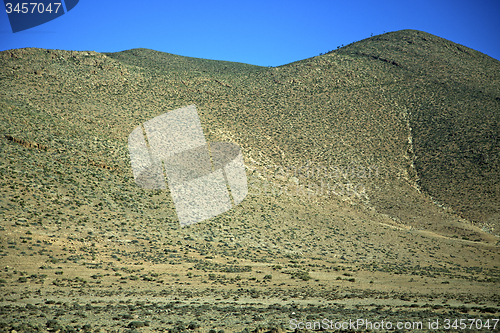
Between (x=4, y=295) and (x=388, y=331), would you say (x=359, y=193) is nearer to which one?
(x=388, y=331)

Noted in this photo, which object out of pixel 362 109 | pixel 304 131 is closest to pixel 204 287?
pixel 304 131

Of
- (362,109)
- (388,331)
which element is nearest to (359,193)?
(362,109)

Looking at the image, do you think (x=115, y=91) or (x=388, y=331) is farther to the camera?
(x=115, y=91)

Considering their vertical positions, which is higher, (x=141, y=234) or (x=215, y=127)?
(x=215, y=127)

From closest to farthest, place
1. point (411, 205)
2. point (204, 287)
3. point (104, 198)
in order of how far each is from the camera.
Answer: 1. point (204, 287)
2. point (104, 198)
3. point (411, 205)

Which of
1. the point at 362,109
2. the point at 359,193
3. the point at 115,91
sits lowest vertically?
the point at 359,193

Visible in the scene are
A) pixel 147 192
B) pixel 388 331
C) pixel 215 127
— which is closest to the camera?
pixel 388 331

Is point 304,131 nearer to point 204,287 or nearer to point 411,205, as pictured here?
point 411,205

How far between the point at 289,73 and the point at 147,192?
139 ft

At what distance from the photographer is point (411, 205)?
140 ft

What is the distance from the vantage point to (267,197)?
38.9m

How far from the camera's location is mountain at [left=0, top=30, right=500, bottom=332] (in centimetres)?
1727

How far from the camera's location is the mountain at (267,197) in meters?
17.3

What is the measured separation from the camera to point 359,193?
146ft
